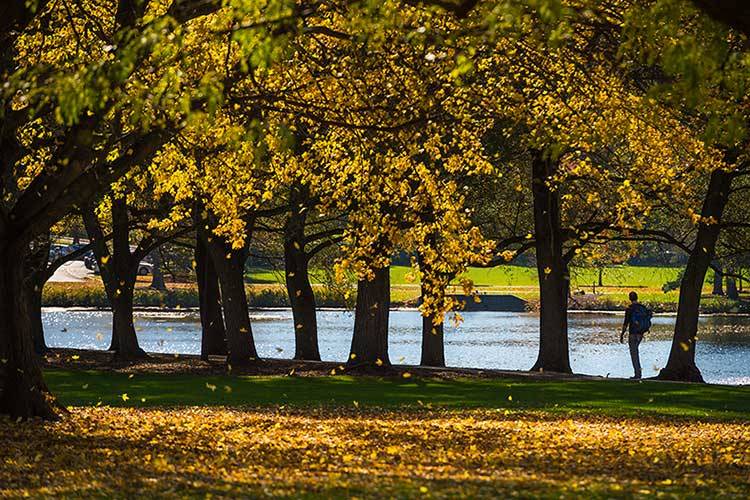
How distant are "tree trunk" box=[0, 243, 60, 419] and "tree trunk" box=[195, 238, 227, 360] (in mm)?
15135

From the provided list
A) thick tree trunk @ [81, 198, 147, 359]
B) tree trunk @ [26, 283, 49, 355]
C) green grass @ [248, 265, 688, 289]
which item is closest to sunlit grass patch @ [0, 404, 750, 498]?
thick tree trunk @ [81, 198, 147, 359]

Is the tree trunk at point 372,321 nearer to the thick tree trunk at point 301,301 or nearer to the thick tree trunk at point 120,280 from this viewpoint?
the thick tree trunk at point 301,301

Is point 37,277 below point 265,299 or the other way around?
the other way around

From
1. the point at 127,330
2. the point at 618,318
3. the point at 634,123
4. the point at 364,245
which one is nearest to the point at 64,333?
the point at 127,330

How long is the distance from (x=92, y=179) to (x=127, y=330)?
51.9ft

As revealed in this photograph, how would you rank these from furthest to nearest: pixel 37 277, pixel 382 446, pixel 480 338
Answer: pixel 480 338, pixel 37 277, pixel 382 446

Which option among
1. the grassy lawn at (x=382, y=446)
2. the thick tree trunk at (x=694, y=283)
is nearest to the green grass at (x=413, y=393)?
the grassy lawn at (x=382, y=446)

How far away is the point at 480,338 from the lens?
49125mm

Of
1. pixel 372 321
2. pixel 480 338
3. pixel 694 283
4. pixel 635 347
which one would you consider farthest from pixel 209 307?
pixel 480 338

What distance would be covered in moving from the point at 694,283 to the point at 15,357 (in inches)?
632

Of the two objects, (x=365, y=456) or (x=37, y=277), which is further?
(x=37, y=277)

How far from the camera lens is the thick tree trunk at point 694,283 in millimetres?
A: 25359

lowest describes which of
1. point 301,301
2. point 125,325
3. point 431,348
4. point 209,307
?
point 431,348

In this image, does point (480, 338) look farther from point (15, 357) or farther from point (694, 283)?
point (15, 357)
